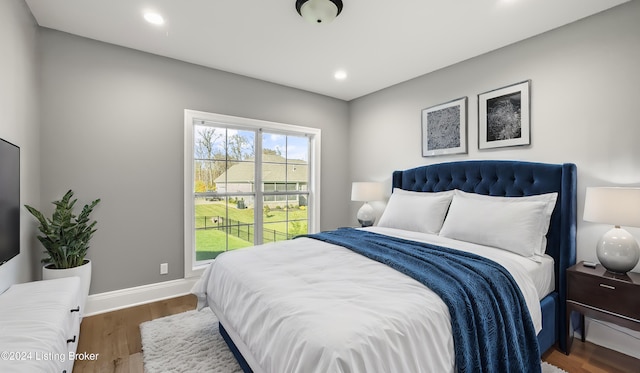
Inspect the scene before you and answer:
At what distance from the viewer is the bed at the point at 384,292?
1.10 metres

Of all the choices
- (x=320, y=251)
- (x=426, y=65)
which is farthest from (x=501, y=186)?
(x=320, y=251)

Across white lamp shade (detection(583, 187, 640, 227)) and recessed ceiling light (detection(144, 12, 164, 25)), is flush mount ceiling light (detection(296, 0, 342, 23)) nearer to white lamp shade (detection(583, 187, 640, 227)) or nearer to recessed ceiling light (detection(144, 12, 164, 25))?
recessed ceiling light (detection(144, 12, 164, 25))

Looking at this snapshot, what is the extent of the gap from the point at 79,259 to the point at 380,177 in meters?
3.48

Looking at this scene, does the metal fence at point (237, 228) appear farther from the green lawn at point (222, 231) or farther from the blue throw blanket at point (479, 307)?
the blue throw blanket at point (479, 307)

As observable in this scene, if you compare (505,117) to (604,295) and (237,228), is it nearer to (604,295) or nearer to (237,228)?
(604,295)

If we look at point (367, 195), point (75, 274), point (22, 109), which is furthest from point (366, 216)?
point (22, 109)

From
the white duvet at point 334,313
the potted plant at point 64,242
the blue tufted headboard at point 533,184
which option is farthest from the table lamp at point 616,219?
the potted plant at point 64,242

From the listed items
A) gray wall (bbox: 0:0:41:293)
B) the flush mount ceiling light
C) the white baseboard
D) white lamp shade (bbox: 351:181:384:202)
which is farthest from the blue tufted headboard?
gray wall (bbox: 0:0:41:293)

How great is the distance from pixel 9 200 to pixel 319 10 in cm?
240

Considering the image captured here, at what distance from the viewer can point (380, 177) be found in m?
4.13

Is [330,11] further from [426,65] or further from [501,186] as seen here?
[501,186]

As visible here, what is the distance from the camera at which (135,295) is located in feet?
9.61

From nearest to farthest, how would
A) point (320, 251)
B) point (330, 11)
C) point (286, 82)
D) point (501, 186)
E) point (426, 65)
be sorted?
point (330, 11) → point (320, 251) → point (501, 186) → point (426, 65) → point (286, 82)

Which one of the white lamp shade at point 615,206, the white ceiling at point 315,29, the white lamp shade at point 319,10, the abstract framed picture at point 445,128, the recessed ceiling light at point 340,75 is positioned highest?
the recessed ceiling light at point 340,75
